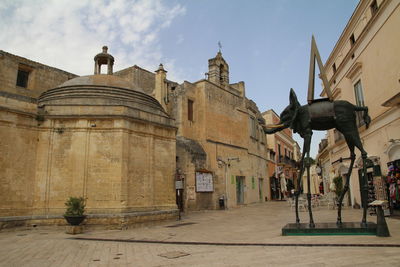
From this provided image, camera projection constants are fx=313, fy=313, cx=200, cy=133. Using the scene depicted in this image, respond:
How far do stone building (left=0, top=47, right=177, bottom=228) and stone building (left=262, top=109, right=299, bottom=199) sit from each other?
22.0 m

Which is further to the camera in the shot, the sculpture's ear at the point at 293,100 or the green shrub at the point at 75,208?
the green shrub at the point at 75,208

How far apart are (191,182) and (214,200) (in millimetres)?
2690

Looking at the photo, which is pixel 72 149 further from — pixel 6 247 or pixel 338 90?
pixel 338 90

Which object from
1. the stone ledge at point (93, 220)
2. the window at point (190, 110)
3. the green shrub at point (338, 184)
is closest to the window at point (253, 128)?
the window at point (190, 110)

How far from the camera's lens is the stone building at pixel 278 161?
35.2 m

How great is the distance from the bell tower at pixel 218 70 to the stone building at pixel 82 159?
12.6 meters

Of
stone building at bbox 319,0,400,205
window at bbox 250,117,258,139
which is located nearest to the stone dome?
stone building at bbox 319,0,400,205

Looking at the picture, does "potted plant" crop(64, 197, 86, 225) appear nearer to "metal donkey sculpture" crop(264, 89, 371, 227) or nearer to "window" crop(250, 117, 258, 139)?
"metal donkey sculpture" crop(264, 89, 371, 227)

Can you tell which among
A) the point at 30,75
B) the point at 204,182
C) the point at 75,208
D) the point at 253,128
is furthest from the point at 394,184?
the point at 30,75

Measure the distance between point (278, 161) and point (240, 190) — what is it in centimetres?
1398

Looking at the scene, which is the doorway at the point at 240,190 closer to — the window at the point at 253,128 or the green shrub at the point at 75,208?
the window at the point at 253,128

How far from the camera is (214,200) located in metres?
21.4

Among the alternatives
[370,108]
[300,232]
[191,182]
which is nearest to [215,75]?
[191,182]

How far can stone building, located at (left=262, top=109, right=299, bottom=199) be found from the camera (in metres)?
35.2
